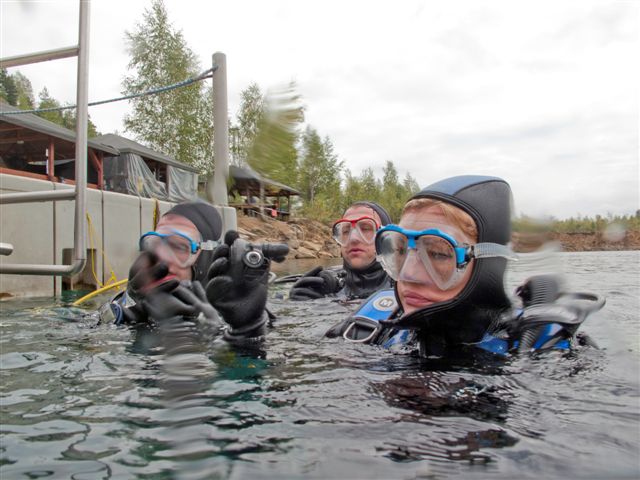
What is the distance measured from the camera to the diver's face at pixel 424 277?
2342 millimetres

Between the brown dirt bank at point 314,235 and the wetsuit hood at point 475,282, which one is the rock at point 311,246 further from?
the wetsuit hood at point 475,282

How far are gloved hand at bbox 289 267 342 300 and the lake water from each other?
2.97 m

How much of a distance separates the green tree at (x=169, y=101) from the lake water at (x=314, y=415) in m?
0.71

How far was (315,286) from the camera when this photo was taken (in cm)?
607

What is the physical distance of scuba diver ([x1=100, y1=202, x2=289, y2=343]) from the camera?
226 cm

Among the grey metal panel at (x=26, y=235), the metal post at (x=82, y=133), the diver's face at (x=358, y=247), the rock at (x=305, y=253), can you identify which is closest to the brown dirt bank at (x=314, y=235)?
the rock at (x=305, y=253)

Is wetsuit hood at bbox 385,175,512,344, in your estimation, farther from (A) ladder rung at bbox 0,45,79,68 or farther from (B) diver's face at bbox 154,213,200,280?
(A) ladder rung at bbox 0,45,79,68

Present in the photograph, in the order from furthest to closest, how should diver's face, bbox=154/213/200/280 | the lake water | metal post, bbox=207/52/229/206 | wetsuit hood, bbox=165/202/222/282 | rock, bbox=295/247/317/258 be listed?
1. rock, bbox=295/247/317/258
2. diver's face, bbox=154/213/200/280
3. wetsuit hood, bbox=165/202/222/282
4. the lake water
5. metal post, bbox=207/52/229/206

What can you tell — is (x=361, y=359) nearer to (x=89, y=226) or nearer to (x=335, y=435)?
(x=335, y=435)

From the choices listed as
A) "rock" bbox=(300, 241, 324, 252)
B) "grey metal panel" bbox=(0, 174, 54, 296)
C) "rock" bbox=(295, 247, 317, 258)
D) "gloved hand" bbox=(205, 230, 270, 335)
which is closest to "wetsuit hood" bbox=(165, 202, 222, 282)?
"gloved hand" bbox=(205, 230, 270, 335)

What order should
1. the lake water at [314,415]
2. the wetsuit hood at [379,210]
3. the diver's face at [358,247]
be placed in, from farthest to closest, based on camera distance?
the wetsuit hood at [379,210], the diver's face at [358,247], the lake water at [314,415]

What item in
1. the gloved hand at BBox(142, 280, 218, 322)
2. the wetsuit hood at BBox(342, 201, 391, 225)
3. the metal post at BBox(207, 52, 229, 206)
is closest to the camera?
the metal post at BBox(207, 52, 229, 206)

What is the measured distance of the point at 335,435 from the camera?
1559mm

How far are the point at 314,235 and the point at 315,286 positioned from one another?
879 centimetres
